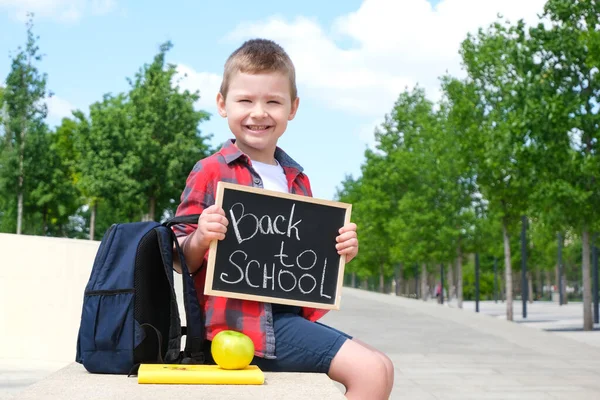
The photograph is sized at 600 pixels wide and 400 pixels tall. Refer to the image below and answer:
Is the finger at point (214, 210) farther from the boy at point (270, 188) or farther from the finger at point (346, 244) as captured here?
the finger at point (346, 244)

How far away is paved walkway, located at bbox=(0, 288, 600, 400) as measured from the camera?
856 cm

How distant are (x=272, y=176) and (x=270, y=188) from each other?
0.18 feet

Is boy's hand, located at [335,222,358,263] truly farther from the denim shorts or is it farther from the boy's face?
the boy's face

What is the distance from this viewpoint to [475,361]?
11.2 meters

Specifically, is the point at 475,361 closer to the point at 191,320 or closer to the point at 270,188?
the point at 270,188

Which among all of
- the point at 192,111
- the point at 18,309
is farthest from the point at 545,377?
the point at 192,111

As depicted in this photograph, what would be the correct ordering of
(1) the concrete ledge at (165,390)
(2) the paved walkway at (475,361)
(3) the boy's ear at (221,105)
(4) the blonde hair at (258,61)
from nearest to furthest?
(1) the concrete ledge at (165,390) < (4) the blonde hair at (258,61) < (3) the boy's ear at (221,105) < (2) the paved walkway at (475,361)

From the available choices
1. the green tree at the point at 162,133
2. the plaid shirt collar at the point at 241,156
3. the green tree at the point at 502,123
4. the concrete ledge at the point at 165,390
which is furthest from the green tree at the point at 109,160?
the concrete ledge at the point at 165,390

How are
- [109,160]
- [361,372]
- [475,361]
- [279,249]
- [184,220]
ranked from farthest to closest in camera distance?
[109,160], [475,361], [279,249], [184,220], [361,372]

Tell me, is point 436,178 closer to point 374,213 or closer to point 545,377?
point 374,213

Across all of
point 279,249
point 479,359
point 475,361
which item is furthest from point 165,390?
point 479,359

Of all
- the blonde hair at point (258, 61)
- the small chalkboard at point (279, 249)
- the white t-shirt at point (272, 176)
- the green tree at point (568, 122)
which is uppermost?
the green tree at point (568, 122)

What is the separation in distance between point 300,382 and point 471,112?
71.6ft

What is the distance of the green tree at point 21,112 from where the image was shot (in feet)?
141
